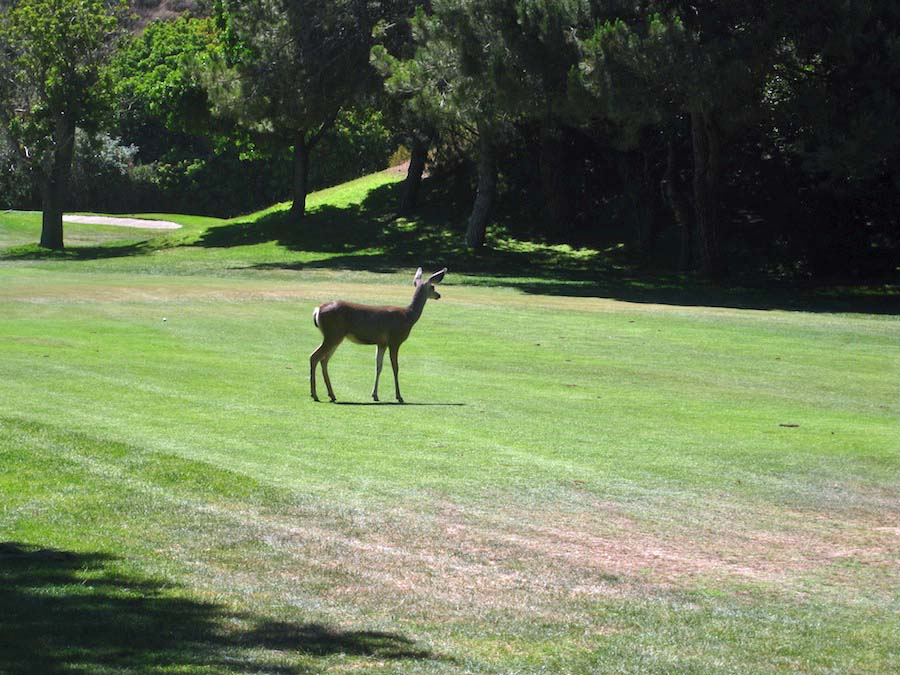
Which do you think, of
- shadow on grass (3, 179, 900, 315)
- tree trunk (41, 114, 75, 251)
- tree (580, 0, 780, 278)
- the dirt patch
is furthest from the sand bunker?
the dirt patch

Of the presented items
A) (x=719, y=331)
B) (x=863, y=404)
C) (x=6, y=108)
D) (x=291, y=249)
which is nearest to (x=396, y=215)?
(x=291, y=249)

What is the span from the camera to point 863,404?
64.8 feet

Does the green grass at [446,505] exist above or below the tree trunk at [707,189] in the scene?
below

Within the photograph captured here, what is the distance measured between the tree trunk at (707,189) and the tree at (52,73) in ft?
85.1

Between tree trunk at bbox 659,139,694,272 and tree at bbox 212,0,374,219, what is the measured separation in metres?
13.8

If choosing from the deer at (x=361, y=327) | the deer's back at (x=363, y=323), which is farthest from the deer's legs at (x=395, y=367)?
the deer's back at (x=363, y=323)

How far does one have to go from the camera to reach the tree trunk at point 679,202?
160 ft

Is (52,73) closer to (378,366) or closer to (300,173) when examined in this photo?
(300,173)

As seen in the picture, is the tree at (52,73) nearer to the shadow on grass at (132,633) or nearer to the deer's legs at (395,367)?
the deer's legs at (395,367)

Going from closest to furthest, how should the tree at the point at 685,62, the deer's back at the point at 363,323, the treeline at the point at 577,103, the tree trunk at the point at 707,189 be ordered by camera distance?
the deer's back at the point at 363,323 < the tree at the point at 685,62 < the treeline at the point at 577,103 < the tree trunk at the point at 707,189

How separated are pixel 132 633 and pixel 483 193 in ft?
160

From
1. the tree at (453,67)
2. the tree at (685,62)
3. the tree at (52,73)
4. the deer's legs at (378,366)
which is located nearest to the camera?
the deer's legs at (378,366)

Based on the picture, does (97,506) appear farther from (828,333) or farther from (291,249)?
(291,249)

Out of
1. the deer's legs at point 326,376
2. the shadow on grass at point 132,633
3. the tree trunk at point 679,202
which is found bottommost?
the shadow on grass at point 132,633
